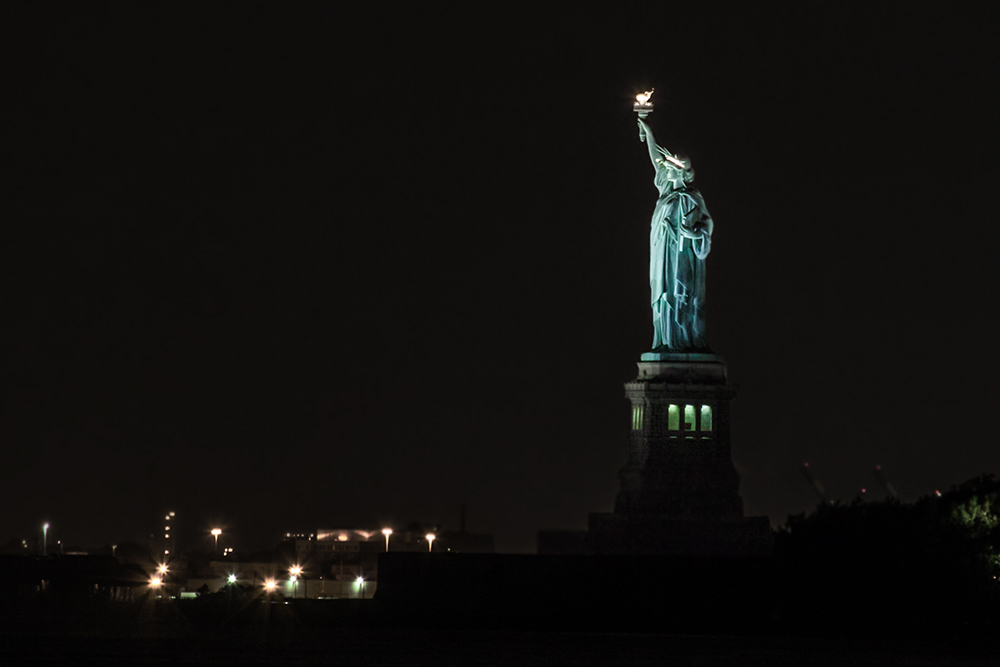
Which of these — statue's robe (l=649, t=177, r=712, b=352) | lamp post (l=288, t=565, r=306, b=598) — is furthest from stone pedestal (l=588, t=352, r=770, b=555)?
lamp post (l=288, t=565, r=306, b=598)

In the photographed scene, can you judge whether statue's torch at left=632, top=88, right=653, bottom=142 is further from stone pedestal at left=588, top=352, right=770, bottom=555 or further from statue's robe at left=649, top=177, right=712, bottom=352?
stone pedestal at left=588, top=352, right=770, bottom=555

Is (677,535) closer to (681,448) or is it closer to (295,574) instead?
Result: (681,448)

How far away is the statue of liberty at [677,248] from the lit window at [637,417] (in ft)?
9.43

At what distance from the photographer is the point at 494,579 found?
74.8 m

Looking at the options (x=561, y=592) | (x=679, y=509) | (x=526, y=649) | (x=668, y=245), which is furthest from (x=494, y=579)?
(x=668, y=245)

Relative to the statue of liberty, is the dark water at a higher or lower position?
lower

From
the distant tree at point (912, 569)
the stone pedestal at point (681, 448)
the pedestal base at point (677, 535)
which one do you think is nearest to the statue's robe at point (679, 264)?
the stone pedestal at point (681, 448)

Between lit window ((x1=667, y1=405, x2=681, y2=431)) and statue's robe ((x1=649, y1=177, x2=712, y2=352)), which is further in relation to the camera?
statue's robe ((x1=649, y1=177, x2=712, y2=352))

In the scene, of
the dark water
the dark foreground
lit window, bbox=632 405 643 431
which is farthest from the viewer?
lit window, bbox=632 405 643 431

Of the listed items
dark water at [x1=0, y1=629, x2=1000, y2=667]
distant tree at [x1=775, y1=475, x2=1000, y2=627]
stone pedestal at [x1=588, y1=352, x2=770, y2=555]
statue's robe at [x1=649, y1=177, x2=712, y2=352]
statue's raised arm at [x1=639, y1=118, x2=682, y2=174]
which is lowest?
dark water at [x1=0, y1=629, x2=1000, y2=667]

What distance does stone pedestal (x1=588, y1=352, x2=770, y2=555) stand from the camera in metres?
91.7

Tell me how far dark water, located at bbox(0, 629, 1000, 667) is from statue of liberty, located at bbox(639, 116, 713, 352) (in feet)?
80.4

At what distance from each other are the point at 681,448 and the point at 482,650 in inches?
1122

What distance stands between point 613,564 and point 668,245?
87.6 feet
